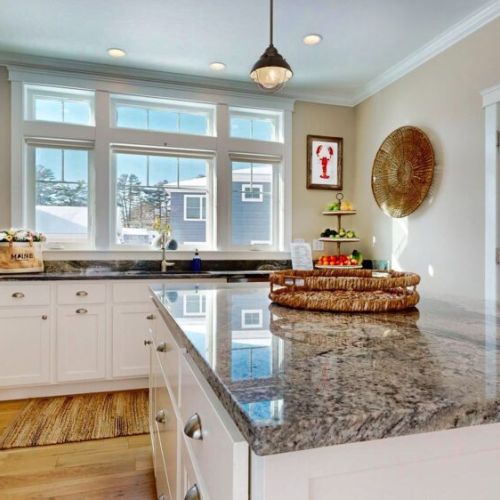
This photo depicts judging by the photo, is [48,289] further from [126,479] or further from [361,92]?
[361,92]

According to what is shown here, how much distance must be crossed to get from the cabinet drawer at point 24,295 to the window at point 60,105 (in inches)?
60.0

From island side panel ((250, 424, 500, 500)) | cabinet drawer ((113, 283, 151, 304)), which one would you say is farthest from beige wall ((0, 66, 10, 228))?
island side panel ((250, 424, 500, 500))

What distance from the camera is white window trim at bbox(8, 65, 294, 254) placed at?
3334 mm

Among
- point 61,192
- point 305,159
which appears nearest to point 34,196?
point 61,192

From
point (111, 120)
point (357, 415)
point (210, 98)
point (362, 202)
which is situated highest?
point (210, 98)

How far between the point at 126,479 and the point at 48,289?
1596 millimetres

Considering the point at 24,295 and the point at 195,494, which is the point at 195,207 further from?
the point at 195,494

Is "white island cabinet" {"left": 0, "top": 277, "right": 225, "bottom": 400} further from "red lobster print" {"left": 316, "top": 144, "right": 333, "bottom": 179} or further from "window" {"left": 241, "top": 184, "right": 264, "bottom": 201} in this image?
"red lobster print" {"left": 316, "top": 144, "right": 333, "bottom": 179}

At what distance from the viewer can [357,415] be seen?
454mm

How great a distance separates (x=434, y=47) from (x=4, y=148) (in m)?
3.60

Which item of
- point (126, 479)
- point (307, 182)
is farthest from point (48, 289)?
point (307, 182)

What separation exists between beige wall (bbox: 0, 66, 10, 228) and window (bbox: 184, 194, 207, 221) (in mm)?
1524

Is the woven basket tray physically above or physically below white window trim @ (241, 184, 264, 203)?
below

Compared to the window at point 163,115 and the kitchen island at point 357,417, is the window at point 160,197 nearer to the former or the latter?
the window at point 163,115
